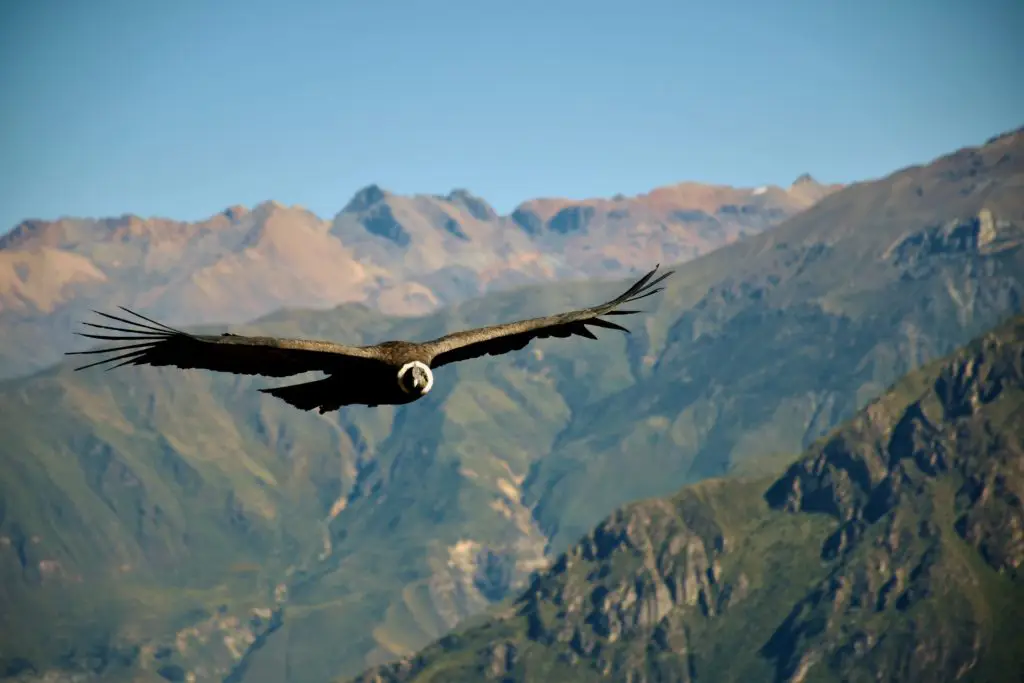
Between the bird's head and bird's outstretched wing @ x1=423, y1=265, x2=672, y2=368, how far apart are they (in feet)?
11.5

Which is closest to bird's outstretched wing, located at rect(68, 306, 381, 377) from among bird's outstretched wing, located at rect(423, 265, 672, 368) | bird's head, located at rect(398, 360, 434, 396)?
bird's head, located at rect(398, 360, 434, 396)

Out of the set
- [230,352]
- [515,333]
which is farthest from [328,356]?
[515,333]

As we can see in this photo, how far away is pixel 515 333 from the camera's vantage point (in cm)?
5375

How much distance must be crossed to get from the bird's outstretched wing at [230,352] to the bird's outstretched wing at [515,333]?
4.04m

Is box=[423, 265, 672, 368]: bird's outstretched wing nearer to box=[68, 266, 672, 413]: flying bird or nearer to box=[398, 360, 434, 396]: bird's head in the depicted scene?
box=[68, 266, 672, 413]: flying bird

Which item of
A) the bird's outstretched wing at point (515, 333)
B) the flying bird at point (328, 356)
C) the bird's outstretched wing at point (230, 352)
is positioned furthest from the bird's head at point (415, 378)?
the bird's outstretched wing at point (515, 333)

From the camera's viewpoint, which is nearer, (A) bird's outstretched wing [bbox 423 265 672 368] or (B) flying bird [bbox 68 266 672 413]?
(B) flying bird [bbox 68 266 672 413]

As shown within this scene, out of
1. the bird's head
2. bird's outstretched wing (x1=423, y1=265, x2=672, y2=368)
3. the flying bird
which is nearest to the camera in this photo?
the flying bird

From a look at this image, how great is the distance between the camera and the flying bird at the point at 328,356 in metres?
45.0

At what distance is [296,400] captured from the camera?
168 feet

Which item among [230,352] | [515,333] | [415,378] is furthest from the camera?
[515,333]

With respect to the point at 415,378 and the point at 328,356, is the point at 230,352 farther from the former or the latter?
the point at 415,378

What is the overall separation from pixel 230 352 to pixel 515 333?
37.1 ft

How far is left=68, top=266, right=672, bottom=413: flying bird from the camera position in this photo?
45.0 meters
